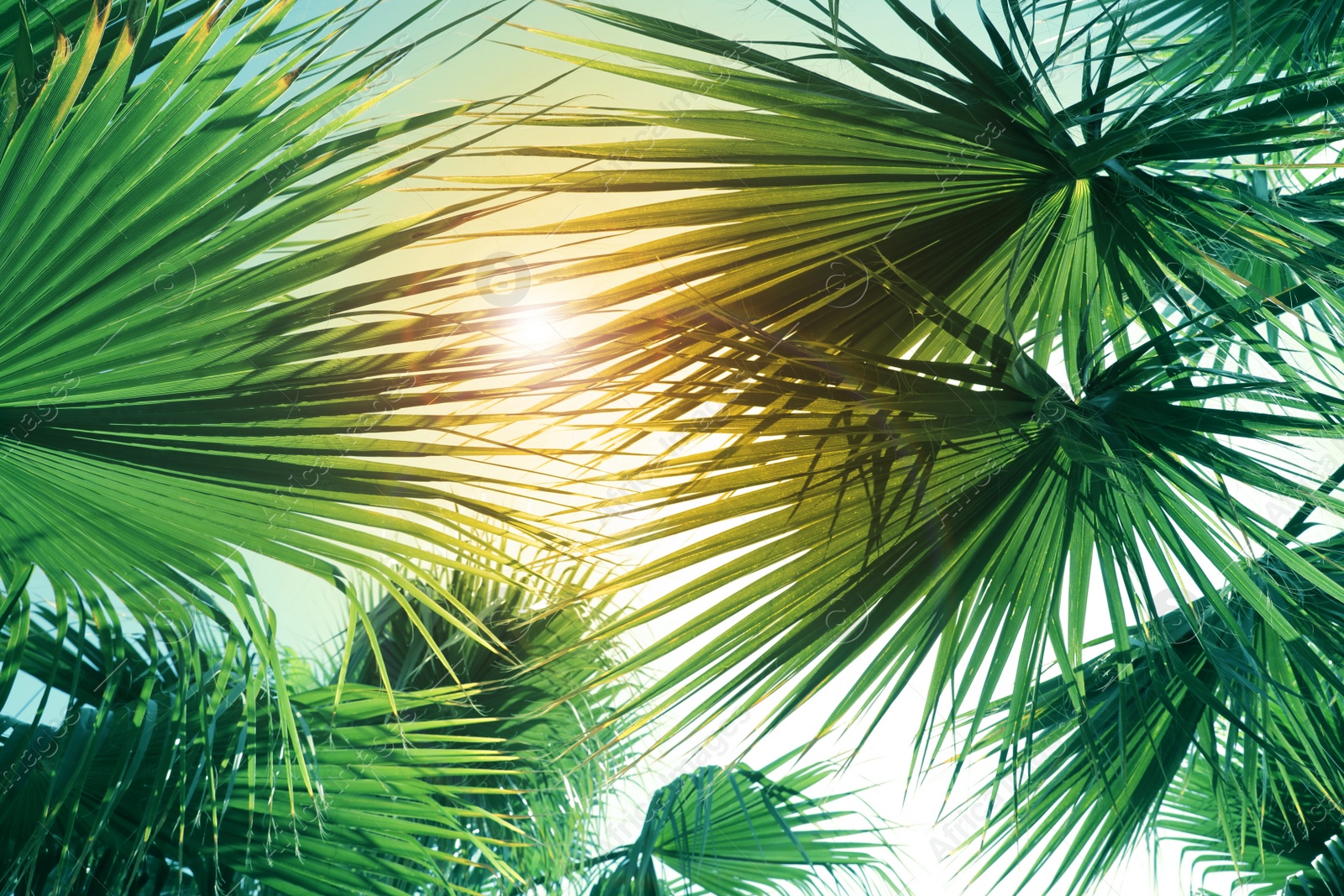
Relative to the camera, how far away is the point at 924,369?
0.96m

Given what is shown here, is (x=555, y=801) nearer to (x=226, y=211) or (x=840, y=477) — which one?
(x=840, y=477)

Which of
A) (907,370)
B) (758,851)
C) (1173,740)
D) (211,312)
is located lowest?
(758,851)

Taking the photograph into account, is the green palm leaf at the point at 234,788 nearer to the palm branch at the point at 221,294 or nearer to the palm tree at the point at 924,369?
the palm branch at the point at 221,294

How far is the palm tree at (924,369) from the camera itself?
37.5 inches

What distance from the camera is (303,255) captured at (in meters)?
0.92

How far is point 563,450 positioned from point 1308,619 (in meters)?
1.04

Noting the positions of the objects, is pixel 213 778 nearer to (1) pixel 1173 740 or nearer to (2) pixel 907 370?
(2) pixel 907 370

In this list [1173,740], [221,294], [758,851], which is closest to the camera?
[221,294]

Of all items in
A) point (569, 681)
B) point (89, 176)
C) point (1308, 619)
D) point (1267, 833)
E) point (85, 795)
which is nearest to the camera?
point (89, 176)

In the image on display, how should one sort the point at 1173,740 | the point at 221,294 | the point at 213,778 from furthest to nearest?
the point at 1173,740
the point at 213,778
the point at 221,294

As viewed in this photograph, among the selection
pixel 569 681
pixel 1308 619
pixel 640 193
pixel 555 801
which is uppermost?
pixel 640 193

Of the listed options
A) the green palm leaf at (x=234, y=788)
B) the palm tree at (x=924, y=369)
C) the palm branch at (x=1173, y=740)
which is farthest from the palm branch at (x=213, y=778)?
the palm branch at (x=1173, y=740)

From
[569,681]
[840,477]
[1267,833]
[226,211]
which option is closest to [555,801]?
[569,681]

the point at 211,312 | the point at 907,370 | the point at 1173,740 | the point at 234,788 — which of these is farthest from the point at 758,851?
the point at 211,312
